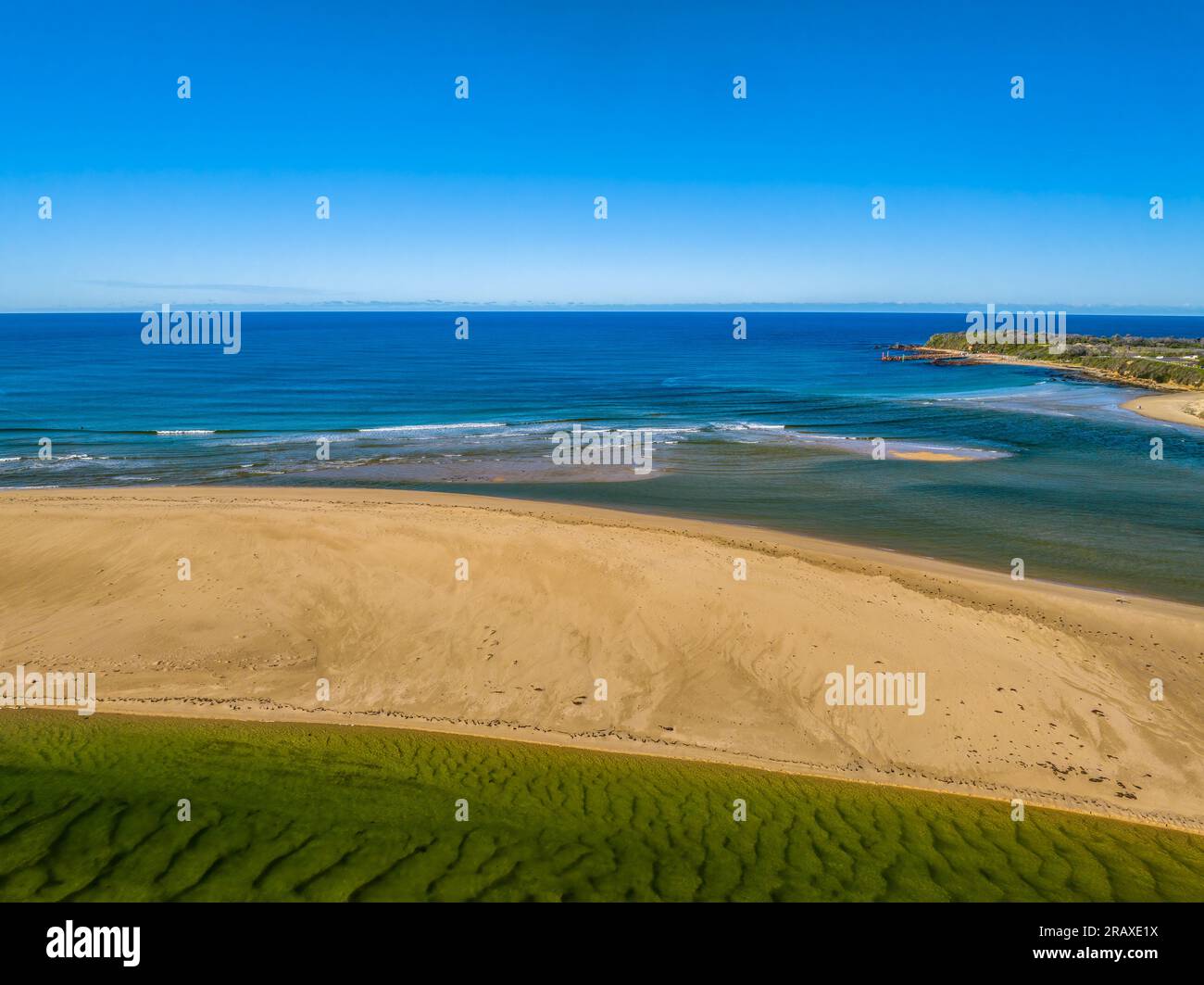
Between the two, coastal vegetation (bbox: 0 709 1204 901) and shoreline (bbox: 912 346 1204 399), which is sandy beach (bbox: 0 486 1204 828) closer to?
coastal vegetation (bbox: 0 709 1204 901)
